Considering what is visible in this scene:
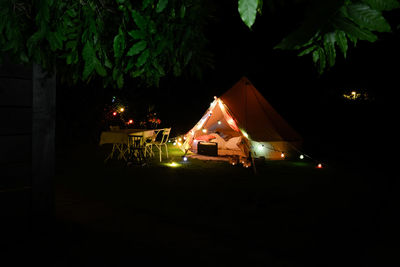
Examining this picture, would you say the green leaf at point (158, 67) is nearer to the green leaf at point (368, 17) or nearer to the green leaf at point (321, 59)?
the green leaf at point (321, 59)

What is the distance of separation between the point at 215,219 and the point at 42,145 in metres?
2.10

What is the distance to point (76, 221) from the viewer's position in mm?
3646

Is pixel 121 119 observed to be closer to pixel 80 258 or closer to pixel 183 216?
pixel 183 216

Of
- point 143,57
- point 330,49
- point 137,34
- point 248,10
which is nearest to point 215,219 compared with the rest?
point 143,57

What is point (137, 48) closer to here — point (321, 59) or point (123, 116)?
point (321, 59)

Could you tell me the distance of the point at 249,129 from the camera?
8.87 metres

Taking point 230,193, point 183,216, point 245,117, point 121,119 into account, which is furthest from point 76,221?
point 121,119

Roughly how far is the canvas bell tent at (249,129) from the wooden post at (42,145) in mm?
6013

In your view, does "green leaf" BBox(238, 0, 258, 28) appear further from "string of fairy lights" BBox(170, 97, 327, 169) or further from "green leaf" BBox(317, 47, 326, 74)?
"string of fairy lights" BBox(170, 97, 327, 169)

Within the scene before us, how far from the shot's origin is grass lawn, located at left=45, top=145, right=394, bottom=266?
9.68 ft

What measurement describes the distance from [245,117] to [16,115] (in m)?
6.93

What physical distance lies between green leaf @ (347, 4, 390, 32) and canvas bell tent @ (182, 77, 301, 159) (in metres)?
7.41

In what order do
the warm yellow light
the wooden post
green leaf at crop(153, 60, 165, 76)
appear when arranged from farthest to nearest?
the warm yellow light → the wooden post → green leaf at crop(153, 60, 165, 76)

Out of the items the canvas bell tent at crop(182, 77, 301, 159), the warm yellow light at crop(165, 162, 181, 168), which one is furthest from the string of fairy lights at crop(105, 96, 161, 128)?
the warm yellow light at crop(165, 162, 181, 168)
